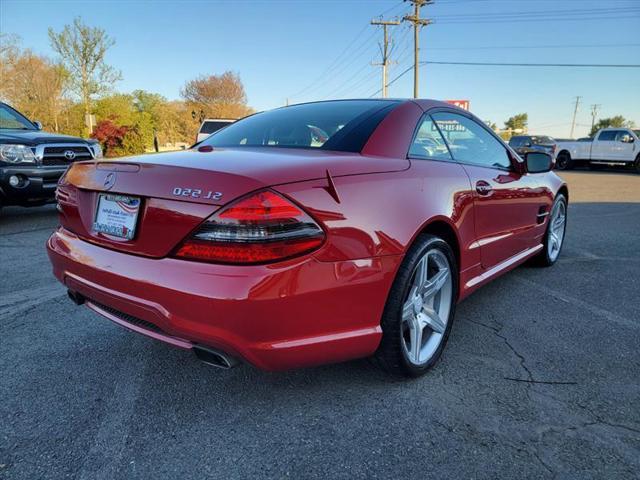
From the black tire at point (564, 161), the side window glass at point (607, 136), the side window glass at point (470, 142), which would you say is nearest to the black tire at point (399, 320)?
the side window glass at point (470, 142)

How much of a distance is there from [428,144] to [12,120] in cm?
A: 719

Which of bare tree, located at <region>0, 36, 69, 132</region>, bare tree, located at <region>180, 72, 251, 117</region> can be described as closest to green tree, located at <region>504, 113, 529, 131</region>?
bare tree, located at <region>180, 72, 251, 117</region>

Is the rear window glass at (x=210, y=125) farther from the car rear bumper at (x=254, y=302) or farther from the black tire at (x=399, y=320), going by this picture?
the black tire at (x=399, y=320)

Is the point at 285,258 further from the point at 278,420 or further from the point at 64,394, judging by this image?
the point at 64,394

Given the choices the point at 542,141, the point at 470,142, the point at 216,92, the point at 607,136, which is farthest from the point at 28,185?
the point at 216,92

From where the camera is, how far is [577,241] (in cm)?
573

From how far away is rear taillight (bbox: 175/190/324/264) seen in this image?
1639 millimetres

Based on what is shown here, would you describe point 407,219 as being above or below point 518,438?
above

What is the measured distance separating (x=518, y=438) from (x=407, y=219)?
1016 mm

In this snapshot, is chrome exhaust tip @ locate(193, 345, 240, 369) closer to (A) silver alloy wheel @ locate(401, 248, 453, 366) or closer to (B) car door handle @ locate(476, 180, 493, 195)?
(A) silver alloy wheel @ locate(401, 248, 453, 366)

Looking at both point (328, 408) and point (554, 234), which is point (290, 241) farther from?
point (554, 234)

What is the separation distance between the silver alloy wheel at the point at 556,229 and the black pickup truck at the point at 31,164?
6.04 meters

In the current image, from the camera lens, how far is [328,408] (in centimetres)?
207

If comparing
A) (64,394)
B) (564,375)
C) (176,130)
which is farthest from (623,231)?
(176,130)
